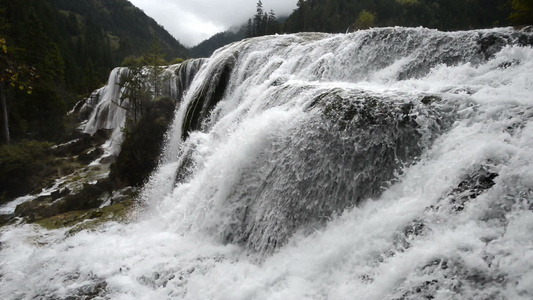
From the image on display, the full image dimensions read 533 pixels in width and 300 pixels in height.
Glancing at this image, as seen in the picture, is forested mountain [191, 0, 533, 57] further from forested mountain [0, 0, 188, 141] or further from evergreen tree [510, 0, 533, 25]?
evergreen tree [510, 0, 533, 25]

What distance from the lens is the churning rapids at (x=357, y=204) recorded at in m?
3.47

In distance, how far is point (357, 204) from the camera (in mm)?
5109

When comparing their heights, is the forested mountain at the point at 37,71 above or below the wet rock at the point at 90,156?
above

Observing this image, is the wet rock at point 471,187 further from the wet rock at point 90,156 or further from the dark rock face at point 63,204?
the wet rock at point 90,156

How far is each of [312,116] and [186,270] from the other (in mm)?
3985

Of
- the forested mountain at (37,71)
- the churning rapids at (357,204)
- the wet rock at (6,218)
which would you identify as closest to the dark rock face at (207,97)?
the churning rapids at (357,204)

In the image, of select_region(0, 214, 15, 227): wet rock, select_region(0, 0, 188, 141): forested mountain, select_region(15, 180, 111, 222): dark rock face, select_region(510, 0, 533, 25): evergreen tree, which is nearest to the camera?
select_region(0, 0, 188, 141): forested mountain

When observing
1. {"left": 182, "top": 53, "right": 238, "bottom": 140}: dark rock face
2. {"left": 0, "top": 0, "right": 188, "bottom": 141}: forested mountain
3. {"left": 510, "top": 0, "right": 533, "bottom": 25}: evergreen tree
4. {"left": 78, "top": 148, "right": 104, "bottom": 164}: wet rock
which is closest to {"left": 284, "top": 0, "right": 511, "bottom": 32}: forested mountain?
{"left": 0, "top": 0, "right": 188, "bottom": 141}: forested mountain

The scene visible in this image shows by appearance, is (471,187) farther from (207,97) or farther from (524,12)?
(524,12)

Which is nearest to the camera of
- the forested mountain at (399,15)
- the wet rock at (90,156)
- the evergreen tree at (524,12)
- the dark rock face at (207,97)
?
the evergreen tree at (524,12)

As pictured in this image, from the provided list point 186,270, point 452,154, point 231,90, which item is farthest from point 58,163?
point 452,154

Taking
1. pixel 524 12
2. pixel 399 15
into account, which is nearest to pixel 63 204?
pixel 524 12

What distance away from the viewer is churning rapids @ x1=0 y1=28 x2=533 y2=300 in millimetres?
3475

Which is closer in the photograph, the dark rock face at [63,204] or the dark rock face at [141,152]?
the dark rock face at [63,204]
